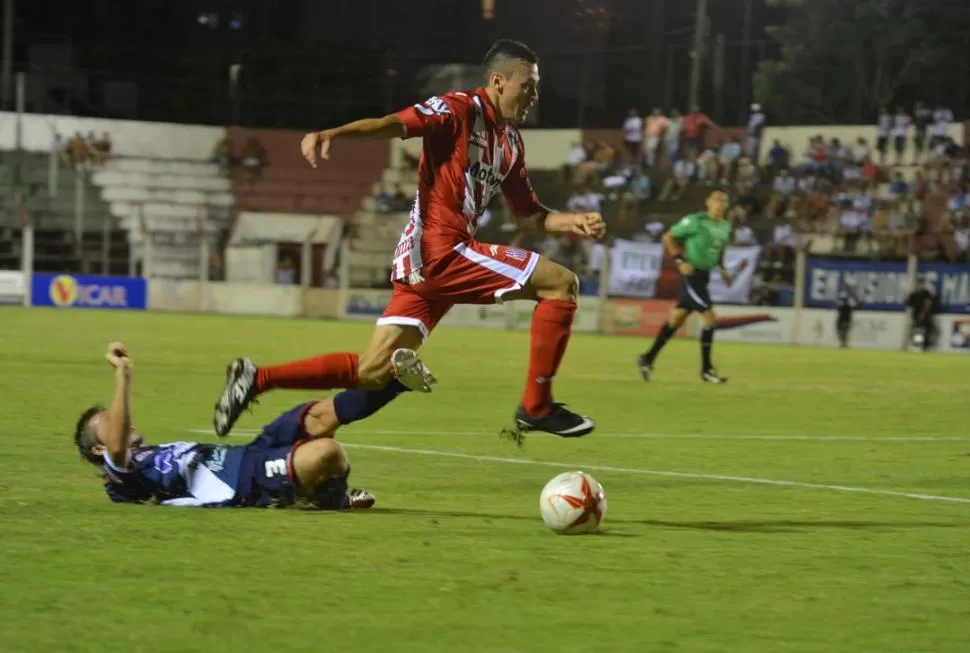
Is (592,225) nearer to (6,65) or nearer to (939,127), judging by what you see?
(939,127)

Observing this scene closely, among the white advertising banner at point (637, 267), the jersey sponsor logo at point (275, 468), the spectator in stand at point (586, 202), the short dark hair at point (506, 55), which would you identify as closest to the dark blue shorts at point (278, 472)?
the jersey sponsor logo at point (275, 468)

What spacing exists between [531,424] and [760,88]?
115 feet

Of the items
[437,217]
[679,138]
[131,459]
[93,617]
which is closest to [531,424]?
[437,217]

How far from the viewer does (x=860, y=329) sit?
3234cm

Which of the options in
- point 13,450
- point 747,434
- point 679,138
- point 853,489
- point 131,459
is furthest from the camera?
point 679,138

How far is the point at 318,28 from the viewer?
50.3 meters

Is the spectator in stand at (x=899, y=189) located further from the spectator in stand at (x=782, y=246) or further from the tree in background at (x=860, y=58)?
the tree in background at (x=860, y=58)

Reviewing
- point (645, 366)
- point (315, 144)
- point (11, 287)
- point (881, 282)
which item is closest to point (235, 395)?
point (315, 144)

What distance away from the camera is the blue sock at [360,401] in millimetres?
7715

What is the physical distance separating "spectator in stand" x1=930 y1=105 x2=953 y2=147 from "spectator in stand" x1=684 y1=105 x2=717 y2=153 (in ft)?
19.5

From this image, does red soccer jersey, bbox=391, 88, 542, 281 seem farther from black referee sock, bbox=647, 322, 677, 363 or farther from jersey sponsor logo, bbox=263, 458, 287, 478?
black referee sock, bbox=647, 322, 677, 363

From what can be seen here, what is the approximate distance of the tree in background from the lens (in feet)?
128

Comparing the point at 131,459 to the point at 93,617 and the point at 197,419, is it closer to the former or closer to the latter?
the point at 93,617

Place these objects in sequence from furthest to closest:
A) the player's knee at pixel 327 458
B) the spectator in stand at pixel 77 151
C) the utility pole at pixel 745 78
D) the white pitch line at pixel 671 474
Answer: the spectator in stand at pixel 77 151 → the utility pole at pixel 745 78 → the white pitch line at pixel 671 474 → the player's knee at pixel 327 458
